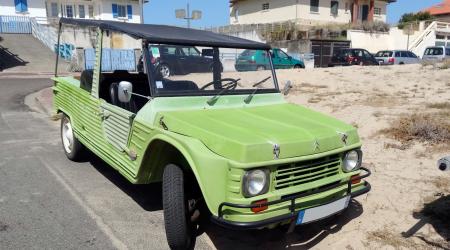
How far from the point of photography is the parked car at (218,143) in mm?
2939

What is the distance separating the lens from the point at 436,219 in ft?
12.9

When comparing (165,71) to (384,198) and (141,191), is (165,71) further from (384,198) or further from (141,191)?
(384,198)

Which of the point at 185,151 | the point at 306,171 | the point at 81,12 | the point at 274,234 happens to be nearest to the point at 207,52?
the point at 185,151

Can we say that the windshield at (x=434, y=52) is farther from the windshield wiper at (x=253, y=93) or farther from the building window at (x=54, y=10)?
the building window at (x=54, y=10)

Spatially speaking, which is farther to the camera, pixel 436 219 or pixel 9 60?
pixel 9 60

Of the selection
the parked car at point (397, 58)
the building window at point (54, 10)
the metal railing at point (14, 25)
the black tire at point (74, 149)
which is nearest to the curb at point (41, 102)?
the black tire at point (74, 149)

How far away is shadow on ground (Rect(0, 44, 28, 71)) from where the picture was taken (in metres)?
25.0

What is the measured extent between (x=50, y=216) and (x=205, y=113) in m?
1.91

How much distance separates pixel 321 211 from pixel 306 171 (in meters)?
0.36

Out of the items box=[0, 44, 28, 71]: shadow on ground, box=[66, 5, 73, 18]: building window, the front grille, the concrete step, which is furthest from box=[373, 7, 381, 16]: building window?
the front grille

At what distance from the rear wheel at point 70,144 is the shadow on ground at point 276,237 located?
263 centimetres

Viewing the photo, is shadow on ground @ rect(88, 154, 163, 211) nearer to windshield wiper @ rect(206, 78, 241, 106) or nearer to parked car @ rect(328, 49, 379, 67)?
windshield wiper @ rect(206, 78, 241, 106)

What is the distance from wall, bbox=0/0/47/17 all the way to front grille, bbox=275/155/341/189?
4312cm

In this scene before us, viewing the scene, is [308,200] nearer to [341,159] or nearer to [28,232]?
[341,159]
